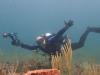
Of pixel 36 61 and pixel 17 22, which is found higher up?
pixel 17 22

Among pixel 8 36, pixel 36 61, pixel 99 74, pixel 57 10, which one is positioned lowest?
pixel 99 74

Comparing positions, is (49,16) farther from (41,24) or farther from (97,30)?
(97,30)

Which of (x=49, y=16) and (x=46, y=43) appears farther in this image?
(x=49, y=16)

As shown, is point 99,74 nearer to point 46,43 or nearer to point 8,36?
point 46,43

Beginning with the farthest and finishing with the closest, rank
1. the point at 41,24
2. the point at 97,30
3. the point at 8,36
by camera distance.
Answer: the point at 41,24, the point at 97,30, the point at 8,36

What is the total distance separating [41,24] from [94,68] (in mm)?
94316

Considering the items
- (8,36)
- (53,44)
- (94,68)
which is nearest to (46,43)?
(53,44)

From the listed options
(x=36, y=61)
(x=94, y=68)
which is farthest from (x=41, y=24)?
(x=94, y=68)

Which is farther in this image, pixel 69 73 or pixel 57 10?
pixel 57 10

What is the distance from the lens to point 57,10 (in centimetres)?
10794

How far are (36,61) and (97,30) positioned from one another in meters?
2.64

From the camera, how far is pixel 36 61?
1141 cm

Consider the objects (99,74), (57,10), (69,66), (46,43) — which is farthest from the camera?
(57,10)

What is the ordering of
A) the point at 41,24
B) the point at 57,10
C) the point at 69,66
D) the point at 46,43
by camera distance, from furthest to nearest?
the point at 57,10 < the point at 41,24 < the point at 46,43 < the point at 69,66
